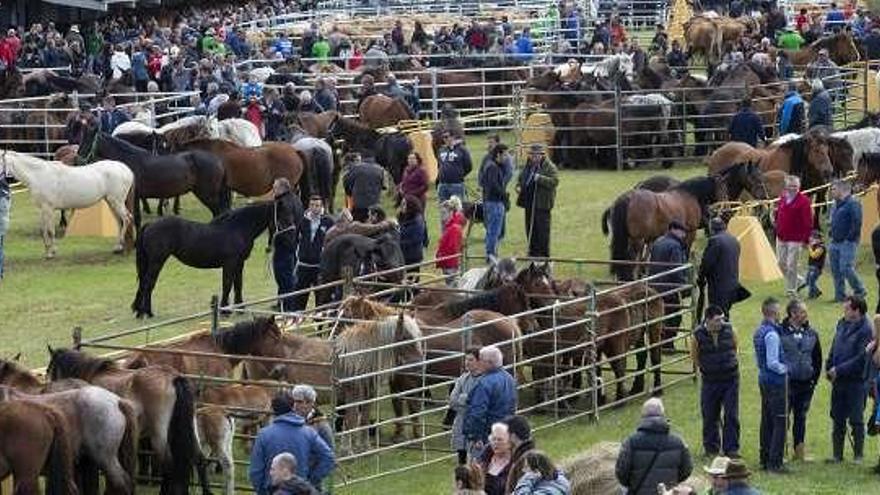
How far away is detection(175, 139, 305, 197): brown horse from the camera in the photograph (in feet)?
99.9

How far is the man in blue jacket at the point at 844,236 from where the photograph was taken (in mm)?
24328

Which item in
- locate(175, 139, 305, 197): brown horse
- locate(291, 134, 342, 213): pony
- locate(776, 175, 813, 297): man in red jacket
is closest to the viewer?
locate(776, 175, 813, 297): man in red jacket

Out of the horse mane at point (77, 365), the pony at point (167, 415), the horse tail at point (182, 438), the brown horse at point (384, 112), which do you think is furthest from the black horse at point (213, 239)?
the brown horse at point (384, 112)

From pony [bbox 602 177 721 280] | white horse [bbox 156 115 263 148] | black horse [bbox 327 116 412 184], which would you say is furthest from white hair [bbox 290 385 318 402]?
white horse [bbox 156 115 263 148]

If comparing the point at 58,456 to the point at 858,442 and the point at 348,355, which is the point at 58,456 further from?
the point at 858,442

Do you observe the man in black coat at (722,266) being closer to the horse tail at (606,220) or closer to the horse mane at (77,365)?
the horse tail at (606,220)

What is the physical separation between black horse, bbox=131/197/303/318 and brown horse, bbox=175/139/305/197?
210 inches

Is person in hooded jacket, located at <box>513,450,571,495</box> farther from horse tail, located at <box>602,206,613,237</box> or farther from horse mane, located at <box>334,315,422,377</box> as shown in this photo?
horse tail, located at <box>602,206,613,237</box>

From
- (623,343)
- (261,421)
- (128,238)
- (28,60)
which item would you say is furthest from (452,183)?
(28,60)

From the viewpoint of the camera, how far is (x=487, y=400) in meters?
16.8

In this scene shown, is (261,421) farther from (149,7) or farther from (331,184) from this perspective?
(149,7)

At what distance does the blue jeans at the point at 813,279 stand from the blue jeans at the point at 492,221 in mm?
3753

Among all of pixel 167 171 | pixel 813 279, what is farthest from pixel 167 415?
pixel 167 171

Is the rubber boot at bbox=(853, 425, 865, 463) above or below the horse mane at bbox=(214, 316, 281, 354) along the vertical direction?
below
